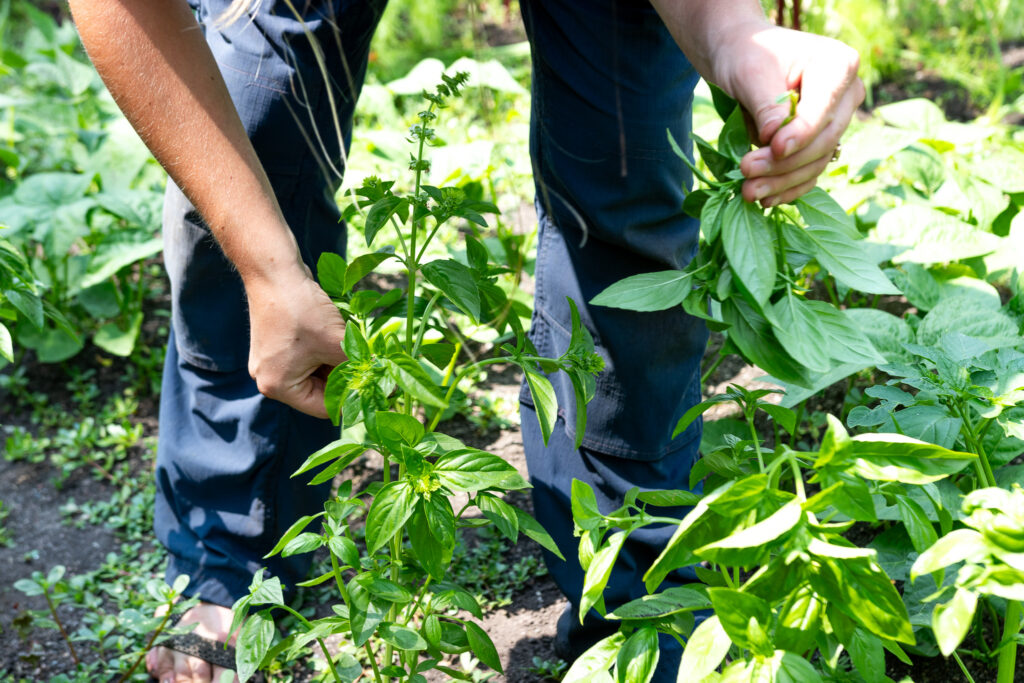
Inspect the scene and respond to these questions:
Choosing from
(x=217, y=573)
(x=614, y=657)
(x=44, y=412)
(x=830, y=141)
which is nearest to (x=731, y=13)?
(x=830, y=141)

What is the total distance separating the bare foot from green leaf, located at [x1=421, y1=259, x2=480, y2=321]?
2.58 feet

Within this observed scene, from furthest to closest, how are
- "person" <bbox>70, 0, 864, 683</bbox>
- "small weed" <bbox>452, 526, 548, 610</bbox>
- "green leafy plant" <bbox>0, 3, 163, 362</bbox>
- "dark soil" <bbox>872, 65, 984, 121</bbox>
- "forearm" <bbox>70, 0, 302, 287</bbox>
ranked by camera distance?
"dark soil" <bbox>872, 65, 984, 121</bbox> < "green leafy plant" <bbox>0, 3, 163, 362</bbox> < "small weed" <bbox>452, 526, 548, 610</bbox> < "forearm" <bbox>70, 0, 302, 287</bbox> < "person" <bbox>70, 0, 864, 683</bbox>

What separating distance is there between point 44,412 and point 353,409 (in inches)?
63.9

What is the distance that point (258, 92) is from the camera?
4.51 feet

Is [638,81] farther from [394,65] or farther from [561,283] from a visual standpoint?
[394,65]

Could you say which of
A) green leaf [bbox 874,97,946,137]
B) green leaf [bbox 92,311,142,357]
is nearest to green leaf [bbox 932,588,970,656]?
green leaf [bbox 874,97,946,137]

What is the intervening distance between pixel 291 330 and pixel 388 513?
281 millimetres

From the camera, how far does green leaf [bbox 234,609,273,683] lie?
1.10 metres

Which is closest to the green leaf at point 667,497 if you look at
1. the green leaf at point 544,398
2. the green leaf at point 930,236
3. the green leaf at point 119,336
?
the green leaf at point 544,398

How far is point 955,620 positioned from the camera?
29.6 inches

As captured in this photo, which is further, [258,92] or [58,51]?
[58,51]

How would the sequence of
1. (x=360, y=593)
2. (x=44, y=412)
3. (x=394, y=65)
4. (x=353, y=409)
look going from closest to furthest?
(x=353, y=409) → (x=360, y=593) → (x=44, y=412) → (x=394, y=65)

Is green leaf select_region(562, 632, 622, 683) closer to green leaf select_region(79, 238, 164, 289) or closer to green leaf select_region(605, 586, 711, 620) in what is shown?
green leaf select_region(605, 586, 711, 620)

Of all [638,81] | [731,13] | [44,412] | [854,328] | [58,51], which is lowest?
[44,412]
